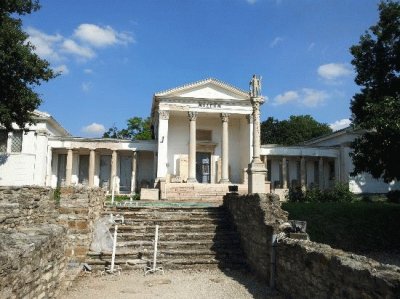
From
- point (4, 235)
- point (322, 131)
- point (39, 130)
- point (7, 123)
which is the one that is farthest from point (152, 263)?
point (322, 131)

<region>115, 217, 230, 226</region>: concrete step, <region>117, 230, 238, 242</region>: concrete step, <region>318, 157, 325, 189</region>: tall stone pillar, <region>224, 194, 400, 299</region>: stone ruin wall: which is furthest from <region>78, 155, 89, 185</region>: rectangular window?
<region>224, 194, 400, 299</region>: stone ruin wall

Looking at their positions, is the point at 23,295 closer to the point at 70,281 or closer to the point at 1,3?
the point at 70,281

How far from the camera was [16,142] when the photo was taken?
3319 centimetres

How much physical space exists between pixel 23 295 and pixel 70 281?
4.32m

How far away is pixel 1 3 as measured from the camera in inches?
800

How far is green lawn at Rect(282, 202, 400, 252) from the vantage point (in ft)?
47.1

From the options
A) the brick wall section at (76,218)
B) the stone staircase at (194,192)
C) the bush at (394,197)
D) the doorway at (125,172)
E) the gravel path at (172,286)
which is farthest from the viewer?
the doorway at (125,172)

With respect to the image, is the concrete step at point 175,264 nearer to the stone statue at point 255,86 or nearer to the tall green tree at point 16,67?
the stone statue at point 255,86

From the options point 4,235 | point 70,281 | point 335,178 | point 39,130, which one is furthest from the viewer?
point 335,178

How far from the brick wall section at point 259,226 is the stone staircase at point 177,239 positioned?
597 mm

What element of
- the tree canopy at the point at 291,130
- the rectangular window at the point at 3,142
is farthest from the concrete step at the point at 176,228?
the tree canopy at the point at 291,130

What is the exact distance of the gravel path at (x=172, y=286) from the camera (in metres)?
8.55

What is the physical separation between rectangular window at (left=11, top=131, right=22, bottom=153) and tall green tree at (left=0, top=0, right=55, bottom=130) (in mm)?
11695

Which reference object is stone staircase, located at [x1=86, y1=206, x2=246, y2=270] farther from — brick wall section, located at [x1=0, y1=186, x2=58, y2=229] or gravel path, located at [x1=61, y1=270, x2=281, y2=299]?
brick wall section, located at [x1=0, y1=186, x2=58, y2=229]
